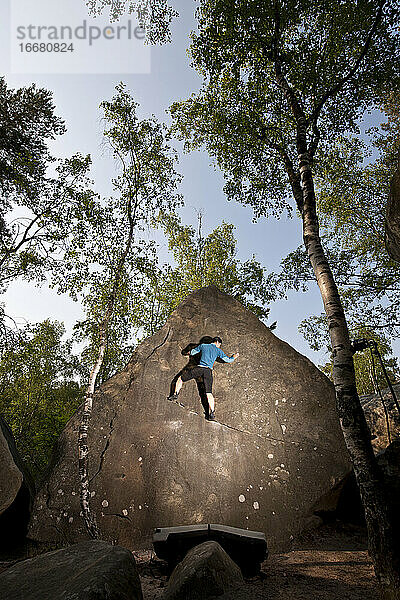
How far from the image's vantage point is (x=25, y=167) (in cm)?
1062

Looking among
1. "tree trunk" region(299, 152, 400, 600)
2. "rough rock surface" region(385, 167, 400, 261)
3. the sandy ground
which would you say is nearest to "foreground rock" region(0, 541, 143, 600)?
the sandy ground

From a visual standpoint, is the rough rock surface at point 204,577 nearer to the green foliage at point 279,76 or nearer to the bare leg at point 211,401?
the bare leg at point 211,401

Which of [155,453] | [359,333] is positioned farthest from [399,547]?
[359,333]

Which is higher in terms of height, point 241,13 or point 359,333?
point 241,13

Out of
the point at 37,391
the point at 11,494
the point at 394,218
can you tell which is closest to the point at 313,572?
the point at 394,218

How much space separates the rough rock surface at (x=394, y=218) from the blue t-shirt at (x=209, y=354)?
4.08 m

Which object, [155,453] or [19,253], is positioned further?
[19,253]

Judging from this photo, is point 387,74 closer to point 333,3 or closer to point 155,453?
point 333,3

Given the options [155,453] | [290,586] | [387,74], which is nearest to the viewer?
[290,586]

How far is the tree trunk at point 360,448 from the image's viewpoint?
11.3 feet

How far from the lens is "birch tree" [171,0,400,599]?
24.4 ft

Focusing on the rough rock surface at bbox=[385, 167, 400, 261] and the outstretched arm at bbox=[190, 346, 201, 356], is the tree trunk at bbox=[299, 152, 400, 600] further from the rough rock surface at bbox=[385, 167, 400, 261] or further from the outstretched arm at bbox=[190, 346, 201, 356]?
the outstretched arm at bbox=[190, 346, 201, 356]

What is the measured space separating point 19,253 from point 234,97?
27.7 feet

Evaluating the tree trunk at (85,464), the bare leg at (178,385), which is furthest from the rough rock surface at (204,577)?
the bare leg at (178,385)
